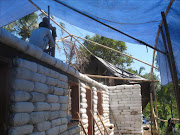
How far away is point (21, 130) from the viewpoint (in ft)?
8.57

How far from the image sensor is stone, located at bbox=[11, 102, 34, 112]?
2.56m

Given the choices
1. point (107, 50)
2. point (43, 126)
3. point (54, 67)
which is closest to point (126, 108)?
point (54, 67)

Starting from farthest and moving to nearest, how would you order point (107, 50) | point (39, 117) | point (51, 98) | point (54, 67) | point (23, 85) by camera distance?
point (107, 50)
point (54, 67)
point (51, 98)
point (39, 117)
point (23, 85)

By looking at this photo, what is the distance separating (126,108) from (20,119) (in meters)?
6.85

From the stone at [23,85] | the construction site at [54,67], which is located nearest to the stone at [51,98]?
the construction site at [54,67]

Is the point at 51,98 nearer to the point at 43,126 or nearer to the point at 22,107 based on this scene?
the point at 43,126

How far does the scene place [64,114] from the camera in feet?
13.8

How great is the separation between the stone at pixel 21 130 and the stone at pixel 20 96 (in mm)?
380

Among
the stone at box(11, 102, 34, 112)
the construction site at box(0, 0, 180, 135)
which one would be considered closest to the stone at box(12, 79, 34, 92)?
the construction site at box(0, 0, 180, 135)

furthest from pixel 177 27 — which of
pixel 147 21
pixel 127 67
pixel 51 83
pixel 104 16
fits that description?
pixel 127 67

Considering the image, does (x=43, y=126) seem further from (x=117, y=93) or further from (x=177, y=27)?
(x=117, y=93)

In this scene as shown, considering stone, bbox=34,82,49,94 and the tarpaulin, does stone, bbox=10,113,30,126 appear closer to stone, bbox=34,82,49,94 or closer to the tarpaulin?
stone, bbox=34,82,49,94

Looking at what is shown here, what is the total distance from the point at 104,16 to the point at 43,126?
2.55m

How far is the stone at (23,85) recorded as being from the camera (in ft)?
8.66
